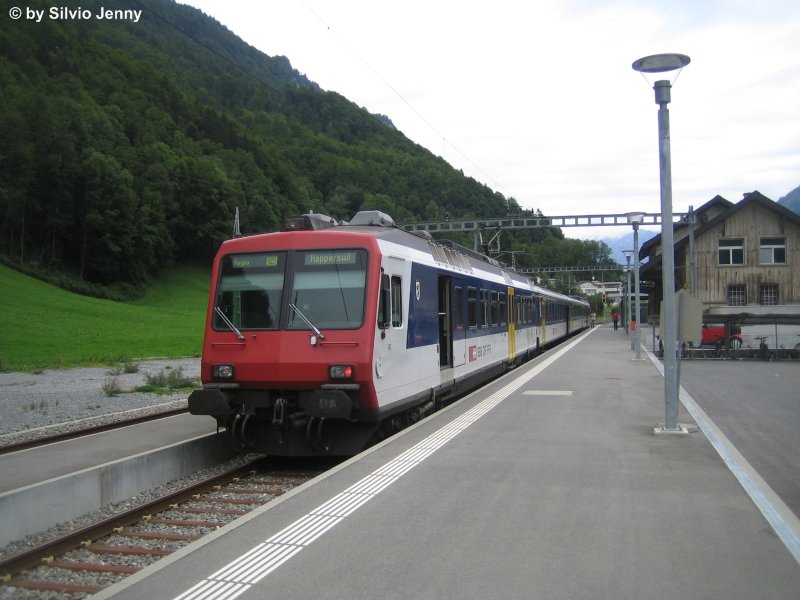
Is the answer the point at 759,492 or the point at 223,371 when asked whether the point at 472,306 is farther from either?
the point at 759,492

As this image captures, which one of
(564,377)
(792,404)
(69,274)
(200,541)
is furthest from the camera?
(69,274)

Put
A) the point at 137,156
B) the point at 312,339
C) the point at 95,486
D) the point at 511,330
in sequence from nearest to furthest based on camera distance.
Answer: the point at 95,486
the point at 312,339
the point at 511,330
the point at 137,156

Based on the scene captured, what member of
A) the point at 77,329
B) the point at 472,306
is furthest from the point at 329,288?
the point at 77,329

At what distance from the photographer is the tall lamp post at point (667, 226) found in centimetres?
1013

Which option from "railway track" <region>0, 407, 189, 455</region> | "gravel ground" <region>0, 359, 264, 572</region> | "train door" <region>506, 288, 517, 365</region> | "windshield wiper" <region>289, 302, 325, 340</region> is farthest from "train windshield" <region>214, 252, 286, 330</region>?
"train door" <region>506, 288, 517, 365</region>

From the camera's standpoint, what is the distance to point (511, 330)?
2094 centimetres

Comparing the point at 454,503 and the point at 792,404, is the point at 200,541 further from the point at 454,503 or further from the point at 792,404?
the point at 792,404

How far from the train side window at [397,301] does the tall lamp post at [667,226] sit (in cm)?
357

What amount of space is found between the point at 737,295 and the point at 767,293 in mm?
1552

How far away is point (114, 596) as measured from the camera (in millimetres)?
4594

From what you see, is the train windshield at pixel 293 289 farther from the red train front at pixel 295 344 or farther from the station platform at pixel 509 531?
the station platform at pixel 509 531

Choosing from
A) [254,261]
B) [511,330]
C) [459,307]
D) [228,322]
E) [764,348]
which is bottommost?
[764,348]

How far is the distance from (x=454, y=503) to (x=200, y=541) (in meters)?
2.19

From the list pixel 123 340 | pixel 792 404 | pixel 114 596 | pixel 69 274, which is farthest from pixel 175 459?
pixel 69 274
